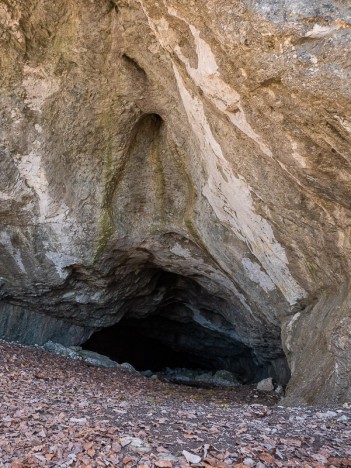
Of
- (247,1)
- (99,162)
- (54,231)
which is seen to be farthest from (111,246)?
(247,1)

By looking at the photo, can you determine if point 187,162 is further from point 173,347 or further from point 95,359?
point 173,347

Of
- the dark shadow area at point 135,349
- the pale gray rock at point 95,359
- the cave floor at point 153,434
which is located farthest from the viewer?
the dark shadow area at point 135,349

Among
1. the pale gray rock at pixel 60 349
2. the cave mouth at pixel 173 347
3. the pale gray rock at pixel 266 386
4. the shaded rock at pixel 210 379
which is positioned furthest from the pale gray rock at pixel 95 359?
the pale gray rock at pixel 266 386

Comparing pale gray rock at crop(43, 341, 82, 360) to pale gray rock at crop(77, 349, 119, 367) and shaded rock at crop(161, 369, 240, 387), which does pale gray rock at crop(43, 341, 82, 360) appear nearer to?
pale gray rock at crop(77, 349, 119, 367)

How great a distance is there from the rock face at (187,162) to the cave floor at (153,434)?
1921 mm

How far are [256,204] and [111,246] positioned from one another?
4091mm

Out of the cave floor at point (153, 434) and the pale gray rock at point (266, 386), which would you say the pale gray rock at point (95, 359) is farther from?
the cave floor at point (153, 434)

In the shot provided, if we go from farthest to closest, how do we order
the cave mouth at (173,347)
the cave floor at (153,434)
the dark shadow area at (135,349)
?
1. the dark shadow area at (135,349)
2. the cave mouth at (173,347)
3. the cave floor at (153,434)

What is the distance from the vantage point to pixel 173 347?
18.0 metres

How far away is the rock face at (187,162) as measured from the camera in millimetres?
5102

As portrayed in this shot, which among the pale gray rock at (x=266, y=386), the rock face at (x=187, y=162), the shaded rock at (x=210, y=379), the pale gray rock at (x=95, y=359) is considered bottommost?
the shaded rock at (x=210, y=379)

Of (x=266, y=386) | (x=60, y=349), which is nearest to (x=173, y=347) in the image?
(x=60, y=349)

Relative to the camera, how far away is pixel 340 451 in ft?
12.2

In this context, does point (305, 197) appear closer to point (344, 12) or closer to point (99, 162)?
point (344, 12)
